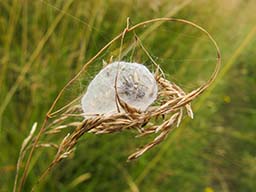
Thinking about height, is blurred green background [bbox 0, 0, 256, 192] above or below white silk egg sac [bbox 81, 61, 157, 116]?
below

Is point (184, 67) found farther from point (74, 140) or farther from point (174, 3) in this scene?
point (74, 140)

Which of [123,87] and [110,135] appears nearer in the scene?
[123,87]

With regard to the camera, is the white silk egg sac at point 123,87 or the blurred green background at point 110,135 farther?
the blurred green background at point 110,135

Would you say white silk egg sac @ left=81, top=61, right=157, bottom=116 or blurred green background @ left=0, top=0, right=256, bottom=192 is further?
blurred green background @ left=0, top=0, right=256, bottom=192

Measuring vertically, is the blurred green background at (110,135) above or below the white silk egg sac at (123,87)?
below
